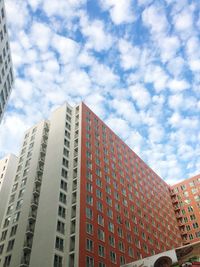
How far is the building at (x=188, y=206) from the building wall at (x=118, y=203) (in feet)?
15.5

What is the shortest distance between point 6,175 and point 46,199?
4513 centimetres

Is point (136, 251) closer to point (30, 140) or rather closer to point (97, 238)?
point (97, 238)

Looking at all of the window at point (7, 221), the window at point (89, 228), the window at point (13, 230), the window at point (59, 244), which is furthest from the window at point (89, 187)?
the window at point (7, 221)

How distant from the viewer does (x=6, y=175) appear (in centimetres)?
10438

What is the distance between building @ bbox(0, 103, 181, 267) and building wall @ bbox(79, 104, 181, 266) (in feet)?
0.66

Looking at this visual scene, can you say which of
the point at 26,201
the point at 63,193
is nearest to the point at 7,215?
the point at 26,201

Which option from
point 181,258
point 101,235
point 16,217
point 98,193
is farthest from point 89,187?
point 181,258

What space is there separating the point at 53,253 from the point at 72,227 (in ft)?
23.5

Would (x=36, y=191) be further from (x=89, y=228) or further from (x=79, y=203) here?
(x=89, y=228)

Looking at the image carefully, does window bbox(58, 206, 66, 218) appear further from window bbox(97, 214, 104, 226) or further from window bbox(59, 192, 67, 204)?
window bbox(97, 214, 104, 226)

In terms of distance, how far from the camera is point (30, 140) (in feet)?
288

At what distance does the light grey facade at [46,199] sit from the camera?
184ft

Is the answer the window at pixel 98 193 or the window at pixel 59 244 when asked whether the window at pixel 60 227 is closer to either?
the window at pixel 59 244

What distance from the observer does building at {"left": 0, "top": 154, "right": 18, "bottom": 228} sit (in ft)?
309
